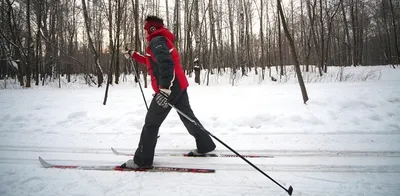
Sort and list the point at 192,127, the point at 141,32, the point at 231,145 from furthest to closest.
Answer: the point at 141,32, the point at 231,145, the point at 192,127

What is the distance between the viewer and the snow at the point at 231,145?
2393 mm

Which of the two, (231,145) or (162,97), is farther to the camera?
(231,145)

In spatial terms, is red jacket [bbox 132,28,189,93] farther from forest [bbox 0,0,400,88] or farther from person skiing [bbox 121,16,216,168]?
forest [bbox 0,0,400,88]

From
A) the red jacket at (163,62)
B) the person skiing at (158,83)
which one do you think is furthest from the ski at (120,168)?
the red jacket at (163,62)

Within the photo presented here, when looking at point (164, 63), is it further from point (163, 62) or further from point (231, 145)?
point (231, 145)

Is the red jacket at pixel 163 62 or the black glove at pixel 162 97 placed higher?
the red jacket at pixel 163 62

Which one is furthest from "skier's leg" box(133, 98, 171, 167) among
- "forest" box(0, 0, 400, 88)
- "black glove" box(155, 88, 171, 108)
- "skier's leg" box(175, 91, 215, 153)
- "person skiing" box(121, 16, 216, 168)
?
"forest" box(0, 0, 400, 88)

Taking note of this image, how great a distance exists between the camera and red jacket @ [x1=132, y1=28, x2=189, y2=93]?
104 inches

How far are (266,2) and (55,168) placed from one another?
25919mm

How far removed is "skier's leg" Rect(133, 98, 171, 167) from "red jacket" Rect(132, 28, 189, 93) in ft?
0.94

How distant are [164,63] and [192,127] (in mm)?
1099

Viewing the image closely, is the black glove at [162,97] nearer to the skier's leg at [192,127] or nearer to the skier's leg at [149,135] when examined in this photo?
the skier's leg at [149,135]

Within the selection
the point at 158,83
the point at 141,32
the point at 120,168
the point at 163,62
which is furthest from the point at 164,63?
the point at 141,32

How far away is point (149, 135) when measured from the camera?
2.87 m
